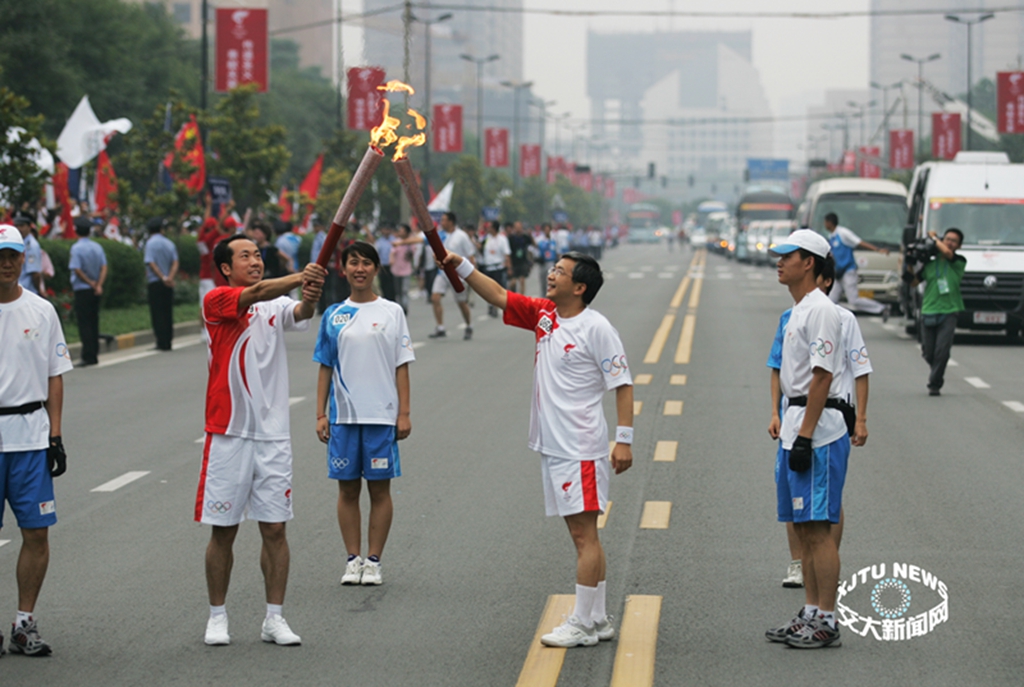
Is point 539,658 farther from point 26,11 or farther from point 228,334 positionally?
point 26,11

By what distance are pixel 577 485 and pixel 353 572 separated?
5.32 ft

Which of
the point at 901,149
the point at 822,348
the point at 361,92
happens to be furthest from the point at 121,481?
the point at 901,149

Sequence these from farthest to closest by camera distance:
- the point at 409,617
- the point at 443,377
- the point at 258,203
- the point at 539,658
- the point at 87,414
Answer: the point at 258,203 → the point at 443,377 → the point at 87,414 → the point at 409,617 → the point at 539,658

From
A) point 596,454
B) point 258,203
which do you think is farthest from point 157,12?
point 596,454

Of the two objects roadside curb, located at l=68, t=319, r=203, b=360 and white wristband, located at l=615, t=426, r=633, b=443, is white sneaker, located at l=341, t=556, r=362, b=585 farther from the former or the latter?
roadside curb, located at l=68, t=319, r=203, b=360

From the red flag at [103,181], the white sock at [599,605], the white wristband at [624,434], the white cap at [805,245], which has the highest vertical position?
the red flag at [103,181]

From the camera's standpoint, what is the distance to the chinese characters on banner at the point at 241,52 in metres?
33.5

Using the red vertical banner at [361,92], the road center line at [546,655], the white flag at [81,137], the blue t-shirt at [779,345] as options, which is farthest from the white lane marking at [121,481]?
the white flag at [81,137]

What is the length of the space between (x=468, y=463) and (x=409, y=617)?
4304 millimetres

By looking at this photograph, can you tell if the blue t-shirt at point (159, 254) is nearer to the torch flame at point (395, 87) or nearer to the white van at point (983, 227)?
the white van at point (983, 227)

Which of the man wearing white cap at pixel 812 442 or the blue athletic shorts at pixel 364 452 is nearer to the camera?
the man wearing white cap at pixel 812 442

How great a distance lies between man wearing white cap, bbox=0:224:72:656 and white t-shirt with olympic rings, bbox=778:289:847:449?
3.01 meters

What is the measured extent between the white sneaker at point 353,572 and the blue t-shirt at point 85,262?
1156cm

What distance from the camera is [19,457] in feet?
19.8
